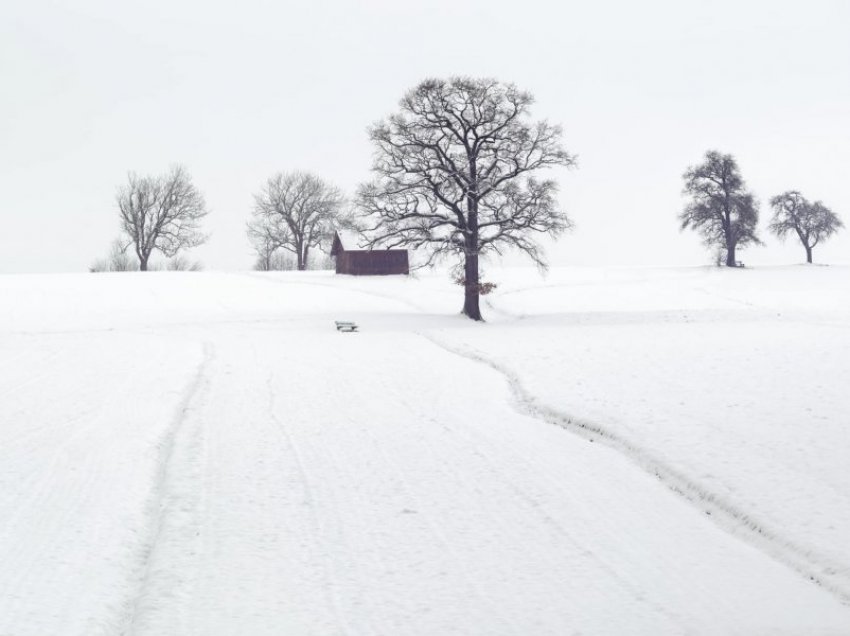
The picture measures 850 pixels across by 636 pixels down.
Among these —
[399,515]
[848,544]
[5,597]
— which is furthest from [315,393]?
[848,544]

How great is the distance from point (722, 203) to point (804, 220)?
1792cm

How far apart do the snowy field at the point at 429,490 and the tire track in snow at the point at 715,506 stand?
0.04 m

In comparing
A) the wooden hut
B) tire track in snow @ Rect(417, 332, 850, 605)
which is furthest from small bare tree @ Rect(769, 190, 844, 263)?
tire track in snow @ Rect(417, 332, 850, 605)

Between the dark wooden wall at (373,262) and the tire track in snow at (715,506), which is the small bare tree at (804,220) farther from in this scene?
the tire track in snow at (715,506)

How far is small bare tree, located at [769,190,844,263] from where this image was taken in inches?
2940

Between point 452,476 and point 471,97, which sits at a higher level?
point 471,97

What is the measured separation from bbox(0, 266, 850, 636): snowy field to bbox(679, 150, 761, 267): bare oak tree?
46.0 metres

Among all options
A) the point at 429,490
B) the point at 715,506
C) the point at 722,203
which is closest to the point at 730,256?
the point at 722,203

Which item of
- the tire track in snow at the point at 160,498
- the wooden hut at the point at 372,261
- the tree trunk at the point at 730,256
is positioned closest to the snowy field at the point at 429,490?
the tire track in snow at the point at 160,498

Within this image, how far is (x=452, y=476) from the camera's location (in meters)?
9.73

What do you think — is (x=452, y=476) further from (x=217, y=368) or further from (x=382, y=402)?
(x=217, y=368)

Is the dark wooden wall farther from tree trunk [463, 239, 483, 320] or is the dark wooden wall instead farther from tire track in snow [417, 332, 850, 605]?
tire track in snow [417, 332, 850, 605]

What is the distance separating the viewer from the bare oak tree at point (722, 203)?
6319cm

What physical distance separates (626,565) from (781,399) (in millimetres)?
8397
